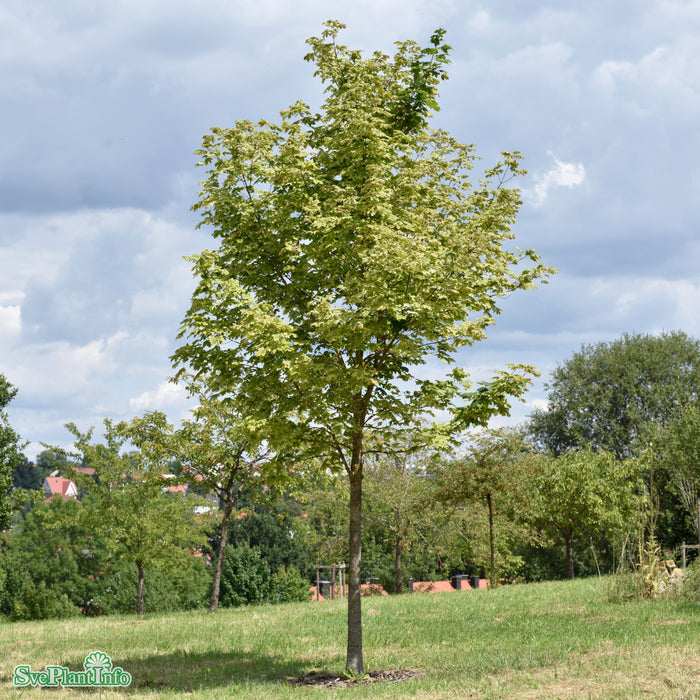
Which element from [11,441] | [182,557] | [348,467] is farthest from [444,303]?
[182,557]

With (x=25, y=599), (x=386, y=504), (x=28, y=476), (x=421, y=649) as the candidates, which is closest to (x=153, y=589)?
(x=25, y=599)

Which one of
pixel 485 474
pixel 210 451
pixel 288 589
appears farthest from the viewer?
pixel 288 589

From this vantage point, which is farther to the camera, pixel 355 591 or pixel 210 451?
pixel 210 451

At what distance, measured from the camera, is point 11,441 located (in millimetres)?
26500

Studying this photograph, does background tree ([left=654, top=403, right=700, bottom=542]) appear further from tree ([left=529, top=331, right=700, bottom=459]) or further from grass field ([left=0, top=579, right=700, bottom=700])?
grass field ([left=0, top=579, right=700, bottom=700])

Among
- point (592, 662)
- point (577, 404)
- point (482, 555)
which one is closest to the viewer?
point (592, 662)

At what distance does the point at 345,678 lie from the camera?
1149 cm

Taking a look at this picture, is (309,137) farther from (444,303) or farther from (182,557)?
(182,557)

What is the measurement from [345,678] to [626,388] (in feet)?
135

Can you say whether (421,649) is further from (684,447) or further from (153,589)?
(153,589)

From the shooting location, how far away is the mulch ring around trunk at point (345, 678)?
11016mm

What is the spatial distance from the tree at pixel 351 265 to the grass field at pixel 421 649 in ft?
5.94

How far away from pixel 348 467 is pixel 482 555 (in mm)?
27006

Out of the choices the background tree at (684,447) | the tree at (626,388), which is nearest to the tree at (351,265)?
the background tree at (684,447)
